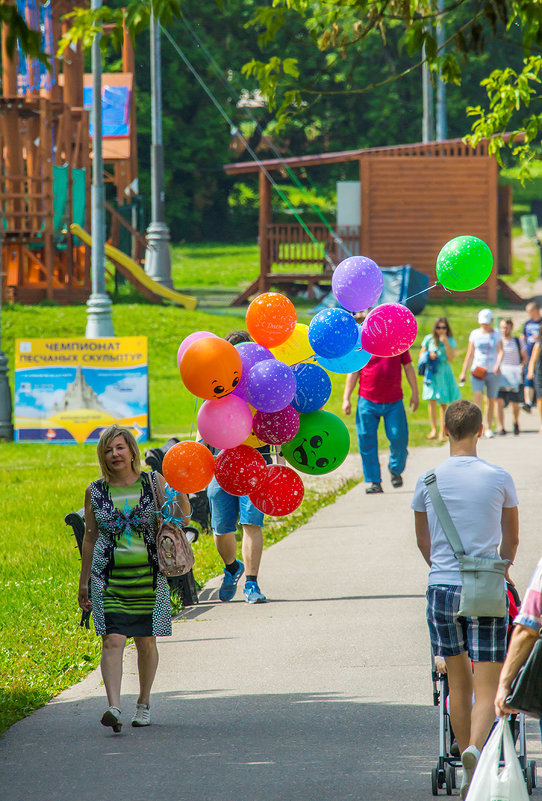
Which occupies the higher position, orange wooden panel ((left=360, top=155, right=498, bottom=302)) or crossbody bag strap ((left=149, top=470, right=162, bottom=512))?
orange wooden panel ((left=360, top=155, right=498, bottom=302))

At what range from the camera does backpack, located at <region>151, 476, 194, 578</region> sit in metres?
5.87

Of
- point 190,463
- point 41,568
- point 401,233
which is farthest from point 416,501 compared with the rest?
point 401,233

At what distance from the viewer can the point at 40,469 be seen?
15.0 metres

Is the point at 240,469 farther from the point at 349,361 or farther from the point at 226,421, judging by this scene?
the point at 349,361

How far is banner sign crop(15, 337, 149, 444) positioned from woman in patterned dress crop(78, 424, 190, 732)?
35.6 ft

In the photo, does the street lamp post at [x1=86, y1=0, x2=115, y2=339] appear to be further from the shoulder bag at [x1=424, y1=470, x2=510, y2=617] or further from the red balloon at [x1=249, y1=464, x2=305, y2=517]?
the shoulder bag at [x1=424, y1=470, x2=510, y2=617]

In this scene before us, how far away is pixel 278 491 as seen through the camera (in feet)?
21.9

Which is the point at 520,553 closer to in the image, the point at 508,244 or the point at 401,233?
the point at 401,233

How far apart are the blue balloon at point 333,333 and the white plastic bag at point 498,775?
9.63ft

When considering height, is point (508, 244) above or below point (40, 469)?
above

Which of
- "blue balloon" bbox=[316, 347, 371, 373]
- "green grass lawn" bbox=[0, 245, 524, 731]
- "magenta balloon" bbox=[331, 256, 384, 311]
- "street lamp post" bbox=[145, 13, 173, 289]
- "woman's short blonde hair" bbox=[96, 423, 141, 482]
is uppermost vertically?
"street lamp post" bbox=[145, 13, 173, 289]

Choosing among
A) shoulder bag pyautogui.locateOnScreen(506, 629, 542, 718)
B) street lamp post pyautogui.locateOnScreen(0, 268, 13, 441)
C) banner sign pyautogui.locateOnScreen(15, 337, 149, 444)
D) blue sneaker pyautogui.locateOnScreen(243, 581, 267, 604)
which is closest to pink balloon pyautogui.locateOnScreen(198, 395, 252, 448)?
blue sneaker pyautogui.locateOnScreen(243, 581, 267, 604)

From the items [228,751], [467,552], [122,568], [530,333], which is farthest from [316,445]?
[530,333]

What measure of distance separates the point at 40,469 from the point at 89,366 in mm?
2487
